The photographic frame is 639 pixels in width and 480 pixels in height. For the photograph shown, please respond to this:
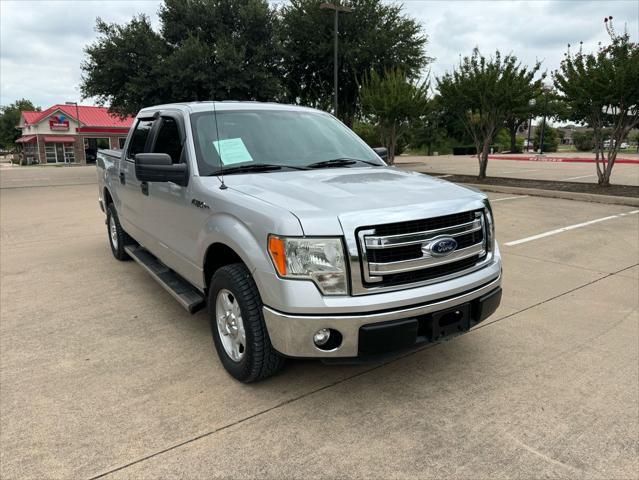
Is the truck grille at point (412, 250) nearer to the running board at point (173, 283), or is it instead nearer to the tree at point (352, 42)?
the running board at point (173, 283)

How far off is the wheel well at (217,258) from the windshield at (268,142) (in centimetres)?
57

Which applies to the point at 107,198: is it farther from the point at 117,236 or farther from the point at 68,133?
the point at 68,133

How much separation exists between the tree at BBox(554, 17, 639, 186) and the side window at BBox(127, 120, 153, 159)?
1151 cm

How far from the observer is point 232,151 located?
12.0ft

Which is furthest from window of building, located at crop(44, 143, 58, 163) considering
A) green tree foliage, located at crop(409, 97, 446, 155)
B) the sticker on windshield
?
the sticker on windshield

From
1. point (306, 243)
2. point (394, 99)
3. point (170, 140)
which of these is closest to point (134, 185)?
point (170, 140)

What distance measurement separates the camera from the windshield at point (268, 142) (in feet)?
11.9

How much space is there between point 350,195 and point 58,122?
6434 cm

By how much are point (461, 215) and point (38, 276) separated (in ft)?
16.4

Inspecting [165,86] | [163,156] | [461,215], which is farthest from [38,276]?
[165,86]

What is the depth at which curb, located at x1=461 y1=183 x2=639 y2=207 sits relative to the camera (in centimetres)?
1110

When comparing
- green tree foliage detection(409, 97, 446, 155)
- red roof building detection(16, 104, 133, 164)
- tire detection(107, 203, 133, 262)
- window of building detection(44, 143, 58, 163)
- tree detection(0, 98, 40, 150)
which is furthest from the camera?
tree detection(0, 98, 40, 150)

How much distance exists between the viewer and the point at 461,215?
2.97m

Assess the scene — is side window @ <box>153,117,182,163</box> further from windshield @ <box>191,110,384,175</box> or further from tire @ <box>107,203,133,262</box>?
tire @ <box>107,203,133,262</box>
